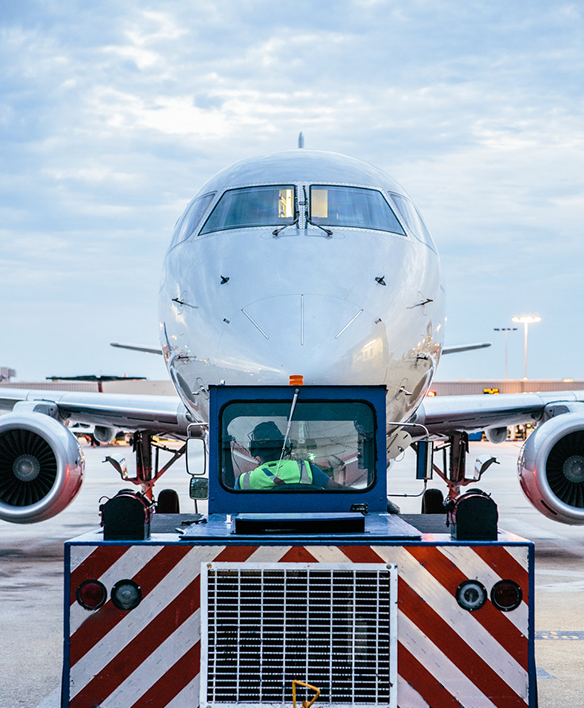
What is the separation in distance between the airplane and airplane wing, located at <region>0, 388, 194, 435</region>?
5.39 ft

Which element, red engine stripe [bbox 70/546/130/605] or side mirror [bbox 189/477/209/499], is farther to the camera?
side mirror [bbox 189/477/209/499]

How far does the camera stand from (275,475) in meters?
5.35

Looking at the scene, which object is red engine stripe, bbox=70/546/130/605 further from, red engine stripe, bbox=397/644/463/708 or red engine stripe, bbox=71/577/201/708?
red engine stripe, bbox=397/644/463/708

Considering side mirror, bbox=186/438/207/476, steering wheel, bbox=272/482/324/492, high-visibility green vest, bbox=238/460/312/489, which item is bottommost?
steering wheel, bbox=272/482/324/492

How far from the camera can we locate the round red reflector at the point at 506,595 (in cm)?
412

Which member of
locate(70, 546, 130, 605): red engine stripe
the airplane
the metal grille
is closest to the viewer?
the metal grille

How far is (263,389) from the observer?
→ 207 inches

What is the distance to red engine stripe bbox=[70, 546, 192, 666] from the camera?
163 inches

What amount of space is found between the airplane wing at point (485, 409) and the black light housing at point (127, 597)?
7.31 m

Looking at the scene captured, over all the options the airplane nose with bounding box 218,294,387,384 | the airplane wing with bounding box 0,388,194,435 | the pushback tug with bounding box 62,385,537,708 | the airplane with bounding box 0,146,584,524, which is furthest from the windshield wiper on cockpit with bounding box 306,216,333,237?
the airplane wing with bounding box 0,388,194,435

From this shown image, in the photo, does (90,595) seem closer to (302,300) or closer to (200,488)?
(200,488)

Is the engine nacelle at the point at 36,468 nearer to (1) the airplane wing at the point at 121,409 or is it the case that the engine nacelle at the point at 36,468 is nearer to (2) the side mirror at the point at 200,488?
(1) the airplane wing at the point at 121,409

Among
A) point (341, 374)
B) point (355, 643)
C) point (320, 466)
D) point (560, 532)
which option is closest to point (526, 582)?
point (355, 643)

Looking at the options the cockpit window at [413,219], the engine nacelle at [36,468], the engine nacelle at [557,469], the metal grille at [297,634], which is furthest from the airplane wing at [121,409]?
the metal grille at [297,634]
